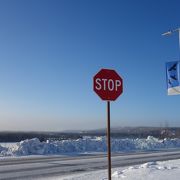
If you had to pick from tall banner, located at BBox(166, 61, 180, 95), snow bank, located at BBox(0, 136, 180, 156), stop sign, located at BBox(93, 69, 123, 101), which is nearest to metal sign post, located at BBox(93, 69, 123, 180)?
stop sign, located at BBox(93, 69, 123, 101)

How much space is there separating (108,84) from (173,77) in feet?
21.1

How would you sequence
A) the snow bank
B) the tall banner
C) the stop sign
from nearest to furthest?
the stop sign, the tall banner, the snow bank

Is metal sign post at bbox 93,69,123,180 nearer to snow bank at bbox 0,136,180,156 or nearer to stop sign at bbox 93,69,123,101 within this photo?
stop sign at bbox 93,69,123,101

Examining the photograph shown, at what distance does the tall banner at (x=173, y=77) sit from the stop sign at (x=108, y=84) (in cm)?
610

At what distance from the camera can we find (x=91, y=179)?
47.6 ft

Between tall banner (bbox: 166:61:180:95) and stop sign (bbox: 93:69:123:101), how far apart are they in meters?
6.10

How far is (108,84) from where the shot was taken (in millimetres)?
8414

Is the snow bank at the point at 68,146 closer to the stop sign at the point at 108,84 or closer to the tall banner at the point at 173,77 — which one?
the tall banner at the point at 173,77

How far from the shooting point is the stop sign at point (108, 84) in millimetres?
8289

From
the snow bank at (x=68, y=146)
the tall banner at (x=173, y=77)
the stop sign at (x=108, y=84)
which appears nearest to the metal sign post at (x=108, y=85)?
the stop sign at (x=108, y=84)

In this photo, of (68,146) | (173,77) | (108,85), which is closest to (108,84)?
(108,85)

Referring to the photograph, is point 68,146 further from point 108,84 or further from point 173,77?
point 108,84

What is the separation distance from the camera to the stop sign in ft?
27.2

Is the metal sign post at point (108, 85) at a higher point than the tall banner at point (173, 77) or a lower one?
lower
